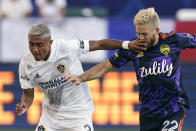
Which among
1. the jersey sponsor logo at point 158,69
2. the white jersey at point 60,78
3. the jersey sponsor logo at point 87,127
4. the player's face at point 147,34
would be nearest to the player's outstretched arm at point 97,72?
the white jersey at point 60,78

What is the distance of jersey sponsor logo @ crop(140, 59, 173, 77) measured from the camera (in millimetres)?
7340

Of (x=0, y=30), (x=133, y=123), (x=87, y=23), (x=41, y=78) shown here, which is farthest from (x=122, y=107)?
(x=41, y=78)

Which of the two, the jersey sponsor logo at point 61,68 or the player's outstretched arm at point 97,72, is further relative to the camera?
the jersey sponsor logo at point 61,68

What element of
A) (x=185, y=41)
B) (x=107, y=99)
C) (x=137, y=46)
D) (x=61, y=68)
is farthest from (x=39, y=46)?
(x=107, y=99)

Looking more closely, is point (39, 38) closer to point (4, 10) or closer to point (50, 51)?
point (50, 51)

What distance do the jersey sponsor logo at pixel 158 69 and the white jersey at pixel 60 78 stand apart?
1.05 meters

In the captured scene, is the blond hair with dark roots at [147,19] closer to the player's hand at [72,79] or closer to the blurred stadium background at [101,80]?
the player's hand at [72,79]

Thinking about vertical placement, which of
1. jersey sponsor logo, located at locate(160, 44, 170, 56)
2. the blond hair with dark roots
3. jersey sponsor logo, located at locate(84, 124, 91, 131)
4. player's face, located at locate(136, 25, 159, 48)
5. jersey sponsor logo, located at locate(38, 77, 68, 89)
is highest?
the blond hair with dark roots

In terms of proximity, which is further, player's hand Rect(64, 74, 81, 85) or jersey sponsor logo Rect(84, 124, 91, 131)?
jersey sponsor logo Rect(84, 124, 91, 131)

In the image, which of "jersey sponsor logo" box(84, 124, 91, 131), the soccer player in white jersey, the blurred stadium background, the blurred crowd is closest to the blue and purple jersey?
the soccer player in white jersey

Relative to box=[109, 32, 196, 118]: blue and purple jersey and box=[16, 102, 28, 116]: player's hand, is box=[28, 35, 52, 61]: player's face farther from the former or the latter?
box=[109, 32, 196, 118]: blue and purple jersey

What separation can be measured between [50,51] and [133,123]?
533 cm

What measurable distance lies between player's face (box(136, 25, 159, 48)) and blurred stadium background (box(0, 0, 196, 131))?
5.36m

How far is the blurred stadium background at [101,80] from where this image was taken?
12695 mm
